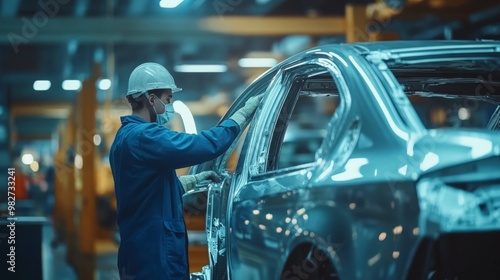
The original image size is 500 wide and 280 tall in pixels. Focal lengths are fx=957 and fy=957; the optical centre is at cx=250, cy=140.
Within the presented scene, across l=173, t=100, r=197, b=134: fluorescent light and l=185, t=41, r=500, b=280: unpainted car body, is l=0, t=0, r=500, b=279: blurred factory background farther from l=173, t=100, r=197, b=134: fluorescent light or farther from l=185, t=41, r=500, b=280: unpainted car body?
l=185, t=41, r=500, b=280: unpainted car body

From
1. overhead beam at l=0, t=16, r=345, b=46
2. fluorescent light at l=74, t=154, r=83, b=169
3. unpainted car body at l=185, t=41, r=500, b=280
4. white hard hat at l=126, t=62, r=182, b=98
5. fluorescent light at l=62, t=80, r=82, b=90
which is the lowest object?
unpainted car body at l=185, t=41, r=500, b=280

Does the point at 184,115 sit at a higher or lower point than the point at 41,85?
lower

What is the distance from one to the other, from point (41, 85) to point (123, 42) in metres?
13.1

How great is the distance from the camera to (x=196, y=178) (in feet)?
16.9

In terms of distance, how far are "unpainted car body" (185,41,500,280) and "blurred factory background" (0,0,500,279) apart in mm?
3091

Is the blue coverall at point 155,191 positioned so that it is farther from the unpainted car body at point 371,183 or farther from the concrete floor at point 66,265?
the concrete floor at point 66,265

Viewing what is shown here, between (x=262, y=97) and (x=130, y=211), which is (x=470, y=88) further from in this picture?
(x=130, y=211)

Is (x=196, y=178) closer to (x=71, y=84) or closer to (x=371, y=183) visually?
(x=371, y=183)

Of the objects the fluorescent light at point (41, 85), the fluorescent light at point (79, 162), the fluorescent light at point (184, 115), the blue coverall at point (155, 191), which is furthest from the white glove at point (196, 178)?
the fluorescent light at point (41, 85)

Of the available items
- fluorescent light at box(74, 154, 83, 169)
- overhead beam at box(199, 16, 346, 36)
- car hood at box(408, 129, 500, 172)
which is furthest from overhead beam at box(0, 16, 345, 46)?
car hood at box(408, 129, 500, 172)

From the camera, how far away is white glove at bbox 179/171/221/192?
510cm

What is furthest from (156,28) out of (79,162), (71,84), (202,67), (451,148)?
(71,84)

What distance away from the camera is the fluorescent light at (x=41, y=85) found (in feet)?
102

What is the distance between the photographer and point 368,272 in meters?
3.02
